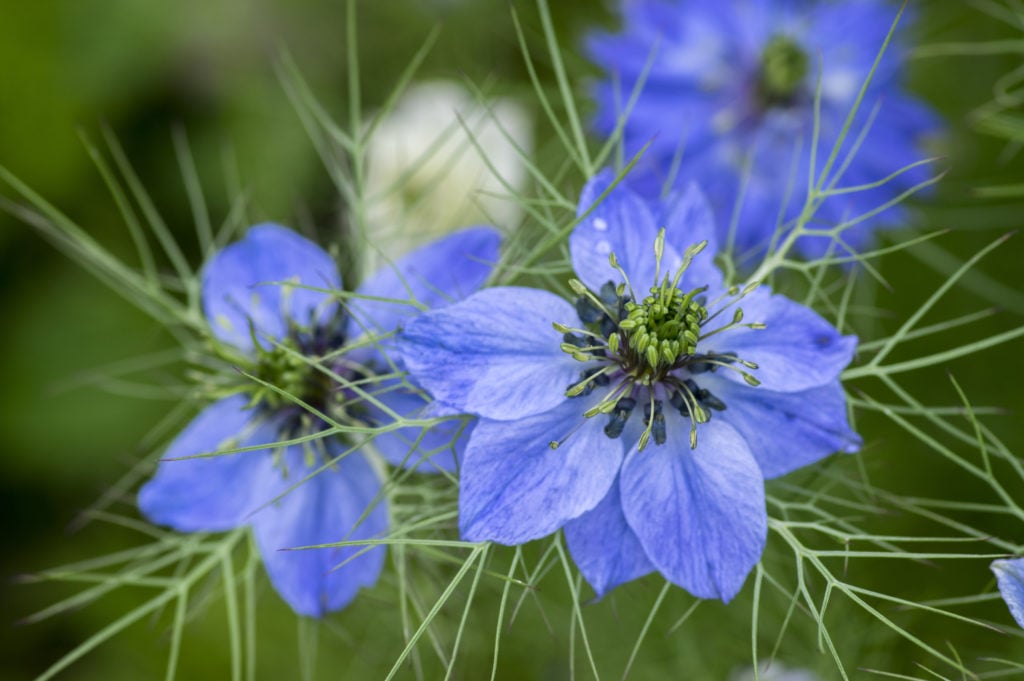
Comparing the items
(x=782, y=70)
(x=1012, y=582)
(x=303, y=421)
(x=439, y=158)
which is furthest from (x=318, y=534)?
(x=439, y=158)

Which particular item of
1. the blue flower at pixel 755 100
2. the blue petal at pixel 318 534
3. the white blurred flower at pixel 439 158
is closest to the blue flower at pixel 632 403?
the blue petal at pixel 318 534

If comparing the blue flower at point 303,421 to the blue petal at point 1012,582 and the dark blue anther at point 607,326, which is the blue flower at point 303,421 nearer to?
the dark blue anther at point 607,326

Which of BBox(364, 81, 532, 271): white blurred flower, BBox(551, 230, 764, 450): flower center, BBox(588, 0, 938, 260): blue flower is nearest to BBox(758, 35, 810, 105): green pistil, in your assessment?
BBox(588, 0, 938, 260): blue flower

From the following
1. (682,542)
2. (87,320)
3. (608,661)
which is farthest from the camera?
(87,320)

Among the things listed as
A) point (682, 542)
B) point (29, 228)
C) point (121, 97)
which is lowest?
point (682, 542)

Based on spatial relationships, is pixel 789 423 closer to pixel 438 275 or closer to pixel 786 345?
pixel 786 345

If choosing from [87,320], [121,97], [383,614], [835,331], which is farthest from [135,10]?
[835,331]

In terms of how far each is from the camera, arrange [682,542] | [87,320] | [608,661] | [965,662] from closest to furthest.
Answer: [682,542]
[965,662]
[608,661]
[87,320]

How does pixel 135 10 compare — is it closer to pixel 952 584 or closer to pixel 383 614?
pixel 383 614
